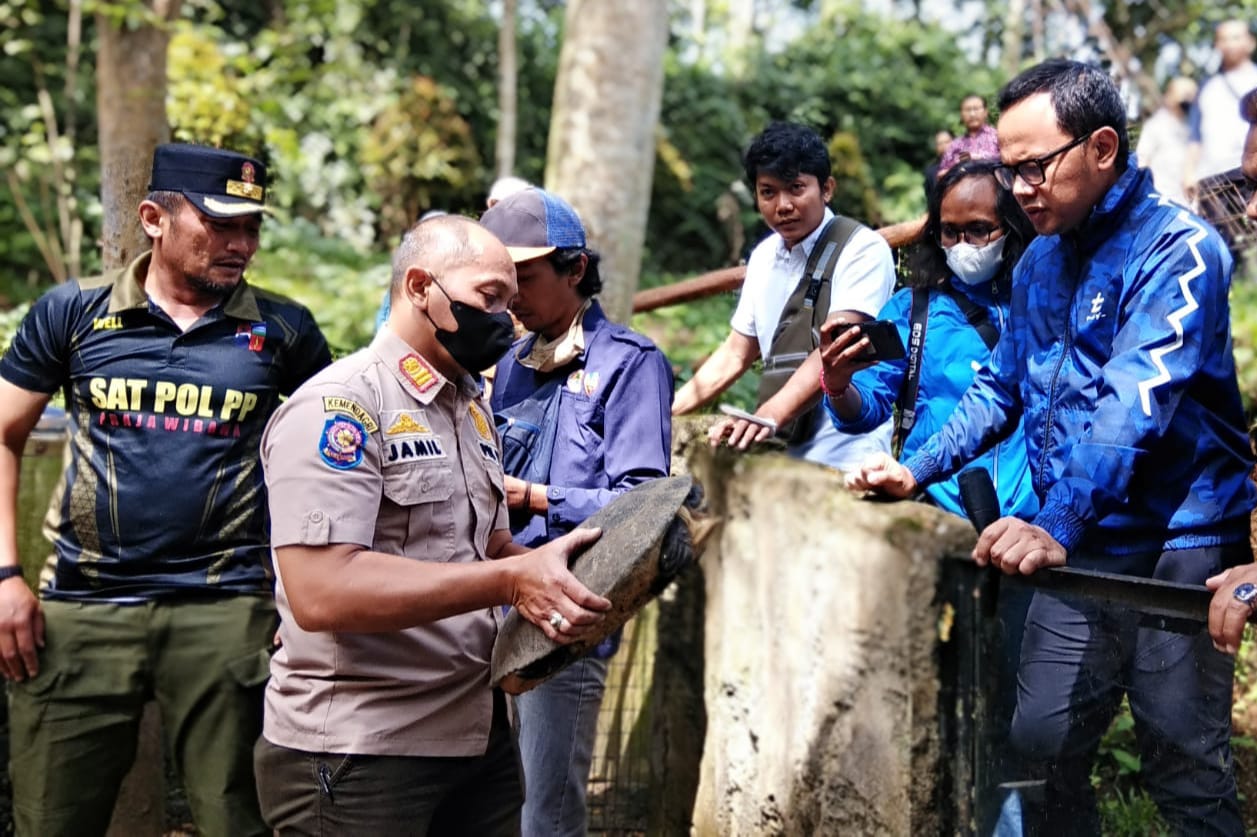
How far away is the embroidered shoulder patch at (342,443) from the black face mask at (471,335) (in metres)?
0.29

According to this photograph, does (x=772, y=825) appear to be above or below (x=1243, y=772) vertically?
below

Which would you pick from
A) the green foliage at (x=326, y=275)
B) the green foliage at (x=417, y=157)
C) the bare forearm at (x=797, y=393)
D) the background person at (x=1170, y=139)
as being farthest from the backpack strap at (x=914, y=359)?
the green foliage at (x=417, y=157)

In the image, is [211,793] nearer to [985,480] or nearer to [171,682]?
[171,682]

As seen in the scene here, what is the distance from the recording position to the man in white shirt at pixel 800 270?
3516mm

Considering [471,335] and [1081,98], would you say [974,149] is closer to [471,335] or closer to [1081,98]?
[1081,98]

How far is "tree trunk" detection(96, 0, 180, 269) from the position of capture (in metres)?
4.32

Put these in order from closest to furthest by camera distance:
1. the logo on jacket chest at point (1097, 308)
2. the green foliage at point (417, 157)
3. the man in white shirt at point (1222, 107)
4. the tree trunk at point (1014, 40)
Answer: the logo on jacket chest at point (1097, 308) → the man in white shirt at point (1222, 107) → the green foliage at point (417, 157) → the tree trunk at point (1014, 40)

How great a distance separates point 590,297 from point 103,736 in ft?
5.62

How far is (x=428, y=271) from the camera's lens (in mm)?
2564

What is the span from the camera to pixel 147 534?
A: 323cm

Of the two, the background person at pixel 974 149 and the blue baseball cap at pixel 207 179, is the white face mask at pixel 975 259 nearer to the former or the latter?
the background person at pixel 974 149

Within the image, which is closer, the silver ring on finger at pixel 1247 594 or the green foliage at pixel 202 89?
the silver ring on finger at pixel 1247 594

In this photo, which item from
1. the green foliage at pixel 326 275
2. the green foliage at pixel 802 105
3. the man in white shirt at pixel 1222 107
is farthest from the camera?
the green foliage at pixel 802 105

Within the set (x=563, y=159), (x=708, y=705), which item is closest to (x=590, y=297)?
(x=708, y=705)
